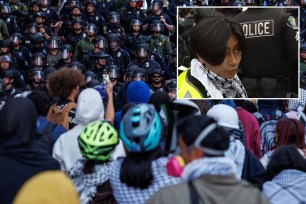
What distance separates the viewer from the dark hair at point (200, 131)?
3523mm

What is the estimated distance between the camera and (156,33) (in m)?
17.7

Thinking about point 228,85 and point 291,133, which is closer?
point 291,133

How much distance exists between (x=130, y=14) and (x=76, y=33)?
5.85ft

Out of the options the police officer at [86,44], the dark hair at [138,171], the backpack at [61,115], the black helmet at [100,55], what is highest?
the police officer at [86,44]

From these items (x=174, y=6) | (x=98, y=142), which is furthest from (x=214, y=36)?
(x=174, y=6)

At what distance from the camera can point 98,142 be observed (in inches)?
172

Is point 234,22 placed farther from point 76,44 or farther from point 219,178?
point 76,44

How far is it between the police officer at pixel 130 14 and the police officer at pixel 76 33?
4.70ft

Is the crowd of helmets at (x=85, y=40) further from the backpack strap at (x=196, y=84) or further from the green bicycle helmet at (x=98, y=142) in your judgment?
the green bicycle helmet at (x=98, y=142)

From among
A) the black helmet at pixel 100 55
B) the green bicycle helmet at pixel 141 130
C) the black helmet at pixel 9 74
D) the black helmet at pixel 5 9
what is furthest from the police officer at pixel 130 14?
the green bicycle helmet at pixel 141 130

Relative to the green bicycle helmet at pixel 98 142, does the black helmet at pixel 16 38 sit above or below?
above

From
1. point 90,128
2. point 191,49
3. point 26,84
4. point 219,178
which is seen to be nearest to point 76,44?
point 26,84

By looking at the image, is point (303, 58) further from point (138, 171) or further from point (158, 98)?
point (138, 171)

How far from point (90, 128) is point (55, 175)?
136cm
